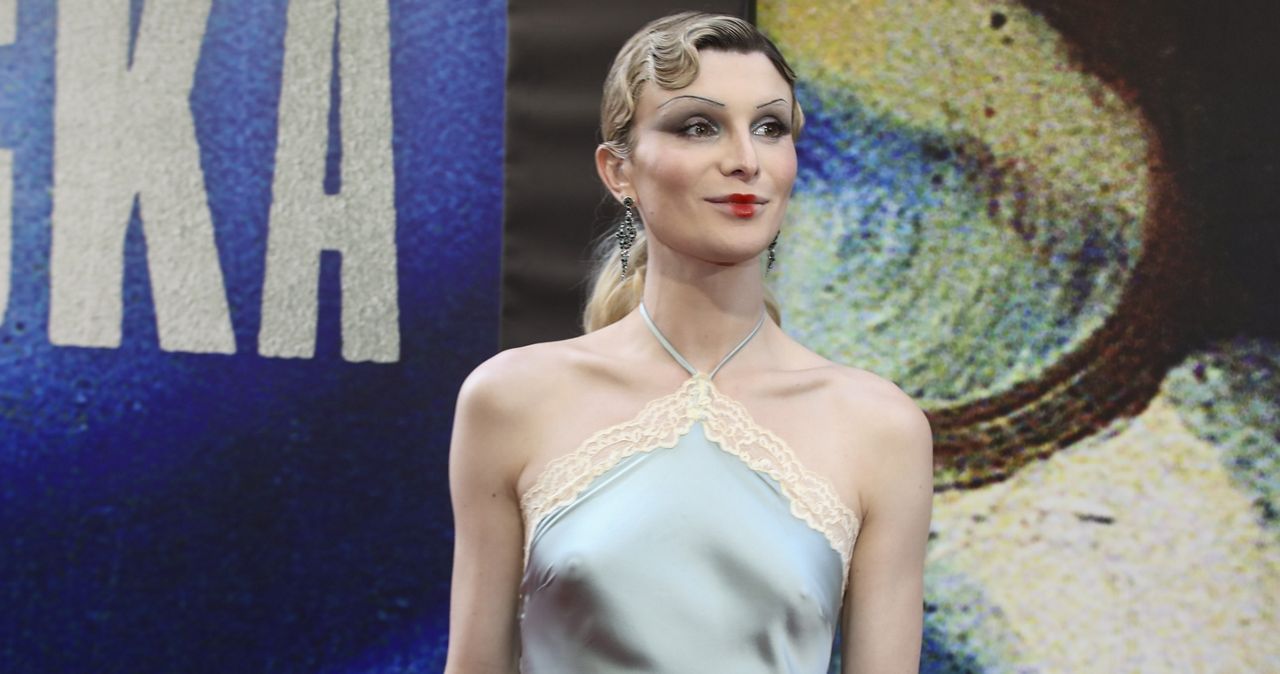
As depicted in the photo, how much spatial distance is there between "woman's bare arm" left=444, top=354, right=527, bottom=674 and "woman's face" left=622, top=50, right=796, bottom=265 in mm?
288

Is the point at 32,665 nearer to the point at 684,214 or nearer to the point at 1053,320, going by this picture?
the point at 684,214

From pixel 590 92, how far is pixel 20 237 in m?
1.15

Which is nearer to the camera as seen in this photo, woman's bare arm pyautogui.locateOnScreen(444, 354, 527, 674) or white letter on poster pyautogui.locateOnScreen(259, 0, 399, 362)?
woman's bare arm pyautogui.locateOnScreen(444, 354, 527, 674)

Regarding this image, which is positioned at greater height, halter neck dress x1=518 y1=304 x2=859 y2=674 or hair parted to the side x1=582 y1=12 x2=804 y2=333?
hair parted to the side x1=582 y1=12 x2=804 y2=333

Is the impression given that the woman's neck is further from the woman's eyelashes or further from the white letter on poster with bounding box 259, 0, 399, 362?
the white letter on poster with bounding box 259, 0, 399, 362

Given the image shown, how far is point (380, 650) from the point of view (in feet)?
7.89

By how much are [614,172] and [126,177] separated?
1.23m

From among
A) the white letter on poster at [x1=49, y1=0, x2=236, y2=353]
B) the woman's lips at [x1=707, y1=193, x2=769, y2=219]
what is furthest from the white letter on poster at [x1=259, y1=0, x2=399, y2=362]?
the woman's lips at [x1=707, y1=193, x2=769, y2=219]

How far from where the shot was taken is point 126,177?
2516 mm

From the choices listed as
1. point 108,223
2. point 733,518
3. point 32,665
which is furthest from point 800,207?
point 32,665

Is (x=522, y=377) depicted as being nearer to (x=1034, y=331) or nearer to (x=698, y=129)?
(x=698, y=129)

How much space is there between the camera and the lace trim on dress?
1.55 meters

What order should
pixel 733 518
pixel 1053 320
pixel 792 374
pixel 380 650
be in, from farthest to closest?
1. pixel 380 650
2. pixel 1053 320
3. pixel 792 374
4. pixel 733 518

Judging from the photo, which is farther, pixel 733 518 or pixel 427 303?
pixel 427 303
